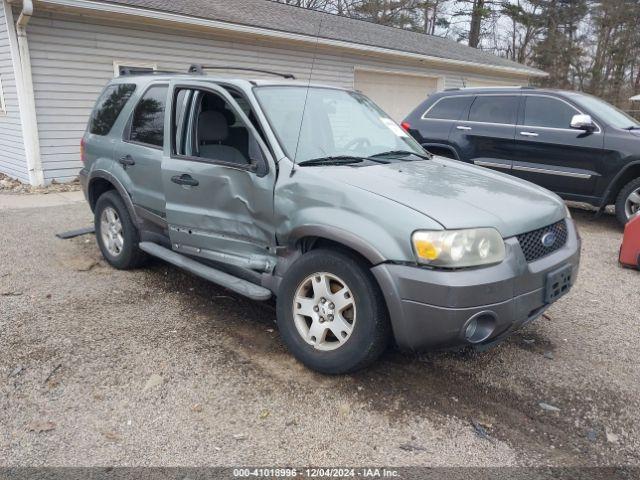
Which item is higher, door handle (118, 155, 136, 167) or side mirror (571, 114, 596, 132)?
side mirror (571, 114, 596, 132)

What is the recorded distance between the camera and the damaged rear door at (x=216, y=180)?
11.5 feet

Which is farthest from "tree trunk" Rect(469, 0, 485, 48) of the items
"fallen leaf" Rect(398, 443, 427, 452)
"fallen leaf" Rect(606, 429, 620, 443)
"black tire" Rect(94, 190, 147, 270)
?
"fallen leaf" Rect(398, 443, 427, 452)

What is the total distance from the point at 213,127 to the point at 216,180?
0.45 m

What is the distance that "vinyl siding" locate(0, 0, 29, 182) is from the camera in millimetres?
9281

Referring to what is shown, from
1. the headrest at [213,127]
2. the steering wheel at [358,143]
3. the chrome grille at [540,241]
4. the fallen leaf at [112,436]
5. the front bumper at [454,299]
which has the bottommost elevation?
the fallen leaf at [112,436]

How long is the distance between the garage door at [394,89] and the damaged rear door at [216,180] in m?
11.3

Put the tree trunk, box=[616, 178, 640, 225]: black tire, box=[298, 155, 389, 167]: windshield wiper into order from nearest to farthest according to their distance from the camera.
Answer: box=[298, 155, 389, 167]: windshield wiper < box=[616, 178, 640, 225]: black tire < the tree trunk

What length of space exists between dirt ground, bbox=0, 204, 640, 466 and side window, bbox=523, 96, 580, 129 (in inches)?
147

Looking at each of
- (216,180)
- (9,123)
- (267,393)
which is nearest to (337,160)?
(216,180)

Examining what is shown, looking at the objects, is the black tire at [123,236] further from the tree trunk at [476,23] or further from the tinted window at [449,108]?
the tree trunk at [476,23]

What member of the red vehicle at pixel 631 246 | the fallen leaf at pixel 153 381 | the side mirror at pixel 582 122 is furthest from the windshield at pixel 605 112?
the fallen leaf at pixel 153 381

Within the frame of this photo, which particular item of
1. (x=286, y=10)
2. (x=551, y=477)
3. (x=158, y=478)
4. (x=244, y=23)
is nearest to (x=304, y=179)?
(x=158, y=478)

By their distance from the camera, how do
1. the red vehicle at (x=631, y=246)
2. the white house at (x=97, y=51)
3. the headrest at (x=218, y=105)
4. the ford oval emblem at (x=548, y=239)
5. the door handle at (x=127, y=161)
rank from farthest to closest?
1. the white house at (x=97, y=51)
2. the red vehicle at (x=631, y=246)
3. the door handle at (x=127, y=161)
4. the headrest at (x=218, y=105)
5. the ford oval emblem at (x=548, y=239)

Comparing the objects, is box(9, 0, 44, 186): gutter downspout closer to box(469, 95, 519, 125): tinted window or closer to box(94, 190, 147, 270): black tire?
box(94, 190, 147, 270): black tire
